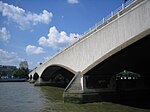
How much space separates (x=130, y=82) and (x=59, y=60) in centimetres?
1473

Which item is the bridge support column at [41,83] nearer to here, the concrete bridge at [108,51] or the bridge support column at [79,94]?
the concrete bridge at [108,51]

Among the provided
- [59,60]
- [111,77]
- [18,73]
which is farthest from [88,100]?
[18,73]

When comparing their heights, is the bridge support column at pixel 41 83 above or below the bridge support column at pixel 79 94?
above

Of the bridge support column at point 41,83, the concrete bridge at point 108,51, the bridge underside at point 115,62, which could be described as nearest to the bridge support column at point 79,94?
the concrete bridge at point 108,51

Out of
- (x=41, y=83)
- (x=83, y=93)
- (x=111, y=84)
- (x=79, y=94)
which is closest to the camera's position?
(x=79, y=94)

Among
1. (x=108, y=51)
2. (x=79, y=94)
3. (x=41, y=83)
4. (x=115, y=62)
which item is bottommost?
(x=79, y=94)

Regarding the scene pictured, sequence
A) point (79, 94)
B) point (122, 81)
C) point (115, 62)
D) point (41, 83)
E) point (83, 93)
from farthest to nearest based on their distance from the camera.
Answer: point (41, 83) → point (122, 81) → point (115, 62) → point (83, 93) → point (79, 94)

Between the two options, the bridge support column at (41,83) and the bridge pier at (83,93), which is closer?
the bridge pier at (83,93)

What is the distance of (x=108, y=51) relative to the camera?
985 inches

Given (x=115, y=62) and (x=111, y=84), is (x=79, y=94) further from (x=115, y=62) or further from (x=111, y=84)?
(x=115, y=62)

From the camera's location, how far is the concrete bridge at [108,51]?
21.3 metres

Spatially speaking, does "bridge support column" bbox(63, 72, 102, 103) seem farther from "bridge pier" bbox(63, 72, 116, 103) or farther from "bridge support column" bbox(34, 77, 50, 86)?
"bridge support column" bbox(34, 77, 50, 86)

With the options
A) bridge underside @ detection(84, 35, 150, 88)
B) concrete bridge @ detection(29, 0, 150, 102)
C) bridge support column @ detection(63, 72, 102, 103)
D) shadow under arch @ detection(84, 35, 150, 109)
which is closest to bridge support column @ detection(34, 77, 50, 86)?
concrete bridge @ detection(29, 0, 150, 102)

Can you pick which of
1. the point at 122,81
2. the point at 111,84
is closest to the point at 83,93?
the point at 111,84
